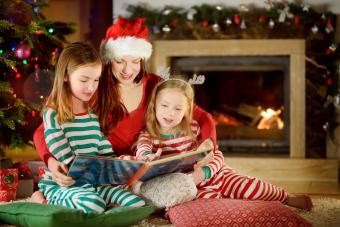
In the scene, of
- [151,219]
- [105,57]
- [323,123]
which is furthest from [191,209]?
[323,123]

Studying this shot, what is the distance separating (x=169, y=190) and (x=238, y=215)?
0.30 metres

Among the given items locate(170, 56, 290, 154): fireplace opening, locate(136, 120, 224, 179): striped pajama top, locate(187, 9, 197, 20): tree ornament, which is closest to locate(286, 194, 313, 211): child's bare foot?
locate(136, 120, 224, 179): striped pajama top

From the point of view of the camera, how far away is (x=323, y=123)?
3.77m

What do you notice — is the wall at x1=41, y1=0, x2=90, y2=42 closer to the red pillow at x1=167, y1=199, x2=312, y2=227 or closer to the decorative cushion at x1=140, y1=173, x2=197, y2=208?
the decorative cushion at x1=140, y1=173, x2=197, y2=208

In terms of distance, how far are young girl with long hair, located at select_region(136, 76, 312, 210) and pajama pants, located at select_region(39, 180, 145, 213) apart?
200 mm

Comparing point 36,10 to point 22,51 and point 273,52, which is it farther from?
point 273,52

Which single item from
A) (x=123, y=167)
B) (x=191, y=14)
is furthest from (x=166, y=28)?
(x=123, y=167)

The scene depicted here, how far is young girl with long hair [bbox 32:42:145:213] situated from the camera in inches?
89.1

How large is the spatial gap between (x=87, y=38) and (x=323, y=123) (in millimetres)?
1999

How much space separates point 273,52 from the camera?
381cm

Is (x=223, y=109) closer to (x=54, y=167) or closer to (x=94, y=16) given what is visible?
(x=94, y=16)

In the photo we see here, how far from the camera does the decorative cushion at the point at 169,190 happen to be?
2.30m

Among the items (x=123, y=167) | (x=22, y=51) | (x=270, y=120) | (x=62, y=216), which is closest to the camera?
(x=62, y=216)

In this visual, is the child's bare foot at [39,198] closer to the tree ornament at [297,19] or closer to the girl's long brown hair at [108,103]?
the girl's long brown hair at [108,103]
